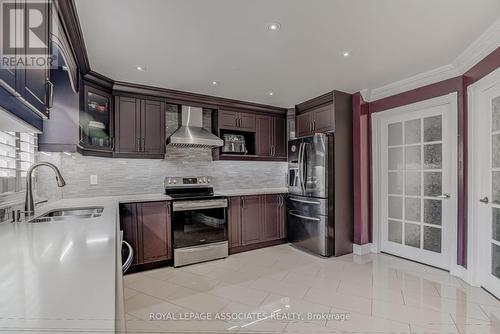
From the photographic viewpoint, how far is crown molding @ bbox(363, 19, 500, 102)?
6.77 feet

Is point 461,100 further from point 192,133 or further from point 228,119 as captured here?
point 192,133

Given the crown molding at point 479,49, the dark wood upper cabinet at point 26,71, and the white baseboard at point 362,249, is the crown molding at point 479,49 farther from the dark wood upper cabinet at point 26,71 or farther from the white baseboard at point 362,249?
the dark wood upper cabinet at point 26,71

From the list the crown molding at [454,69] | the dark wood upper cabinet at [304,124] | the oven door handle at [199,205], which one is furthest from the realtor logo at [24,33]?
the dark wood upper cabinet at [304,124]

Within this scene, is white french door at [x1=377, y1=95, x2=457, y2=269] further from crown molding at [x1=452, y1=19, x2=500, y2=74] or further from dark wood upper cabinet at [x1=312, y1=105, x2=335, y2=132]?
dark wood upper cabinet at [x1=312, y1=105, x2=335, y2=132]

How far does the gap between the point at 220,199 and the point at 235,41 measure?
6.50 ft

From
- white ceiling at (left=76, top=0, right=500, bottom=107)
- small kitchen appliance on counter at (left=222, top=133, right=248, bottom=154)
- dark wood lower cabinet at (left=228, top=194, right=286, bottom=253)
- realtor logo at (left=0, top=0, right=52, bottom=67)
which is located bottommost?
dark wood lower cabinet at (left=228, top=194, right=286, bottom=253)

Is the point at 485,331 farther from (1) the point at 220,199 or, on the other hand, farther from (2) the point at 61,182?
(2) the point at 61,182

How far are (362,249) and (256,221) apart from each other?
1.53m

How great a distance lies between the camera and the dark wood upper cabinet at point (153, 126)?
328cm

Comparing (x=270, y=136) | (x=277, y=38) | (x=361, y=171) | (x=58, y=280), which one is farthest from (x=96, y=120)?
(x=361, y=171)

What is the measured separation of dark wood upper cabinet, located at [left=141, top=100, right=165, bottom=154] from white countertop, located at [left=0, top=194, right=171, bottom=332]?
6.99 feet

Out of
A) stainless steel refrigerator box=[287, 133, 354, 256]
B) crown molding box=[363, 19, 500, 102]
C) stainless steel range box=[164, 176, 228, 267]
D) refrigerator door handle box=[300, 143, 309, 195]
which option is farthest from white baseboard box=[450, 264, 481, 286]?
stainless steel range box=[164, 176, 228, 267]

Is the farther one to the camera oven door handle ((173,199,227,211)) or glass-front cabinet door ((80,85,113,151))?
oven door handle ((173,199,227,211))

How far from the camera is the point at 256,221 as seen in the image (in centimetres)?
378
